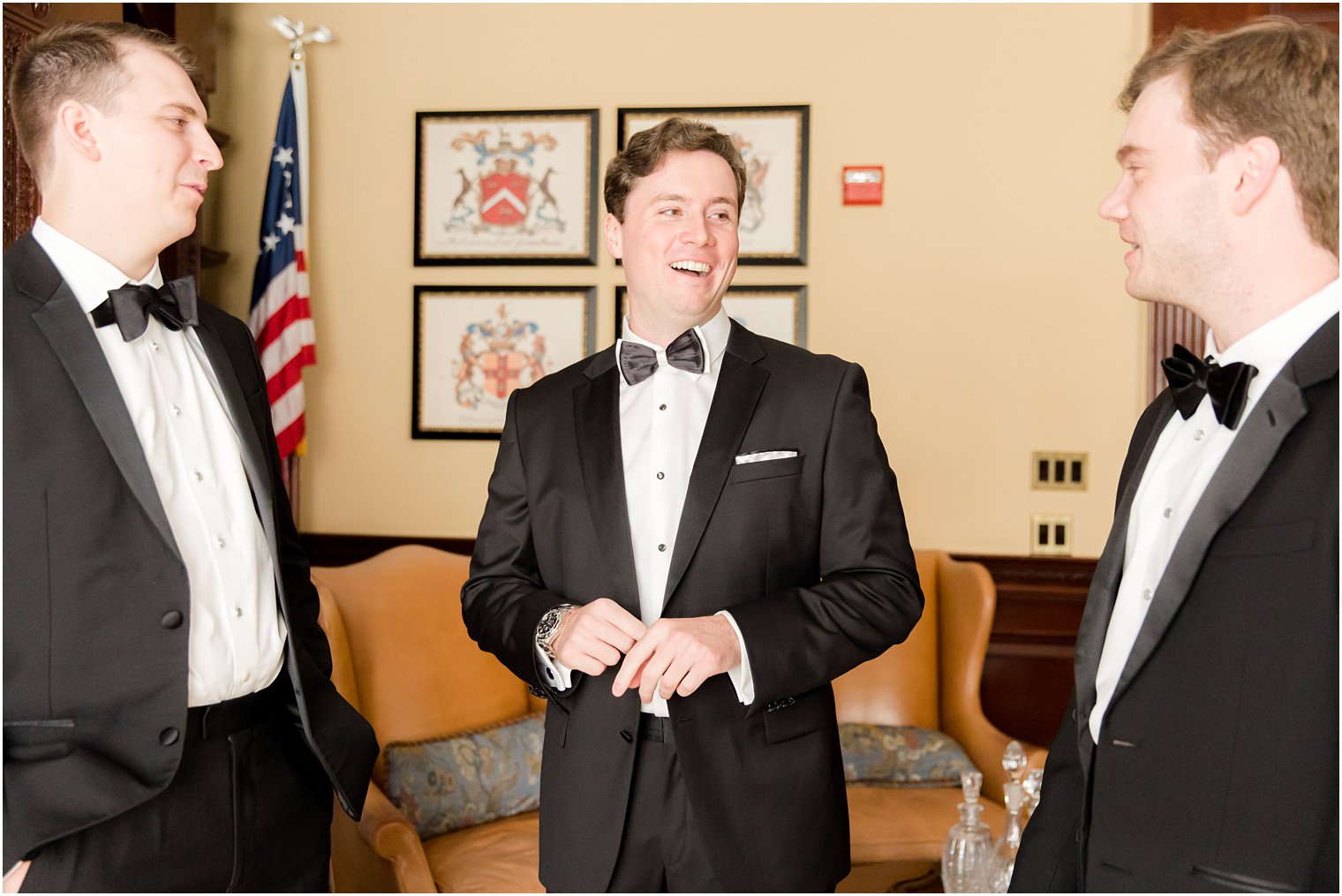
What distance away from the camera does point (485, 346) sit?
4371mm

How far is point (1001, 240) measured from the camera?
13.7ft

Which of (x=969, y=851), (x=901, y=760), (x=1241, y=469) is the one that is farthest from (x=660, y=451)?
(x=901, y=760)

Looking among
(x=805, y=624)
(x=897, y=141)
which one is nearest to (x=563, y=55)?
(x=897, y=141)

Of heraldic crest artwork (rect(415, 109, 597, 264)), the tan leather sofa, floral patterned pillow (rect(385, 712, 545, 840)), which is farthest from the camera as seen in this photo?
heraldic crest artwork (rect(415, 109, 597, 264))

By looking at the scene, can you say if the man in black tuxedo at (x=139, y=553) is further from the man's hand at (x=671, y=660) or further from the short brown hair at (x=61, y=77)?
the man's hand at (x=671, y=660)

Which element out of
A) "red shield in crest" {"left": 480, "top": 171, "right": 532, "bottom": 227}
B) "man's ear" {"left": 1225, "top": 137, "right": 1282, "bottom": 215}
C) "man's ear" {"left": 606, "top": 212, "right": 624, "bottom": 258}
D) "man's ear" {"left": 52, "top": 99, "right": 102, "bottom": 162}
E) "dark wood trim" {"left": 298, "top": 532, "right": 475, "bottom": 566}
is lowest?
"dark wood trim" {"left": 298, "top": 532, "right": 475, "bottom": 566}

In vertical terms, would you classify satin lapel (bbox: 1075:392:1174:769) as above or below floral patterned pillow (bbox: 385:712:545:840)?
above

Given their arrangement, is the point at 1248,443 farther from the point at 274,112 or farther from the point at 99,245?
the point at 274,112

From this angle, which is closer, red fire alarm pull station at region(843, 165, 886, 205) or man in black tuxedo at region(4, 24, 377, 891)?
man in black tuxedo at region(4, 24, 377, 891)

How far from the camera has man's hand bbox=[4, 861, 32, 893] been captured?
5.01 feet

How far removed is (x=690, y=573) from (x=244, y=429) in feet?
2.74

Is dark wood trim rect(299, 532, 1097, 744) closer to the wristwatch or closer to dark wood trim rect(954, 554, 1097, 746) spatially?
dark wood trim rect(954, 554, 1097, 746)

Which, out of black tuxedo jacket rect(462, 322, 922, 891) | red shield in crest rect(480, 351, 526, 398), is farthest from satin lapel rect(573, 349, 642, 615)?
red shield in crest rect(480, 351, 526, 398)

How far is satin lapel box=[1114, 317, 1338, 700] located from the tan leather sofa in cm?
217
